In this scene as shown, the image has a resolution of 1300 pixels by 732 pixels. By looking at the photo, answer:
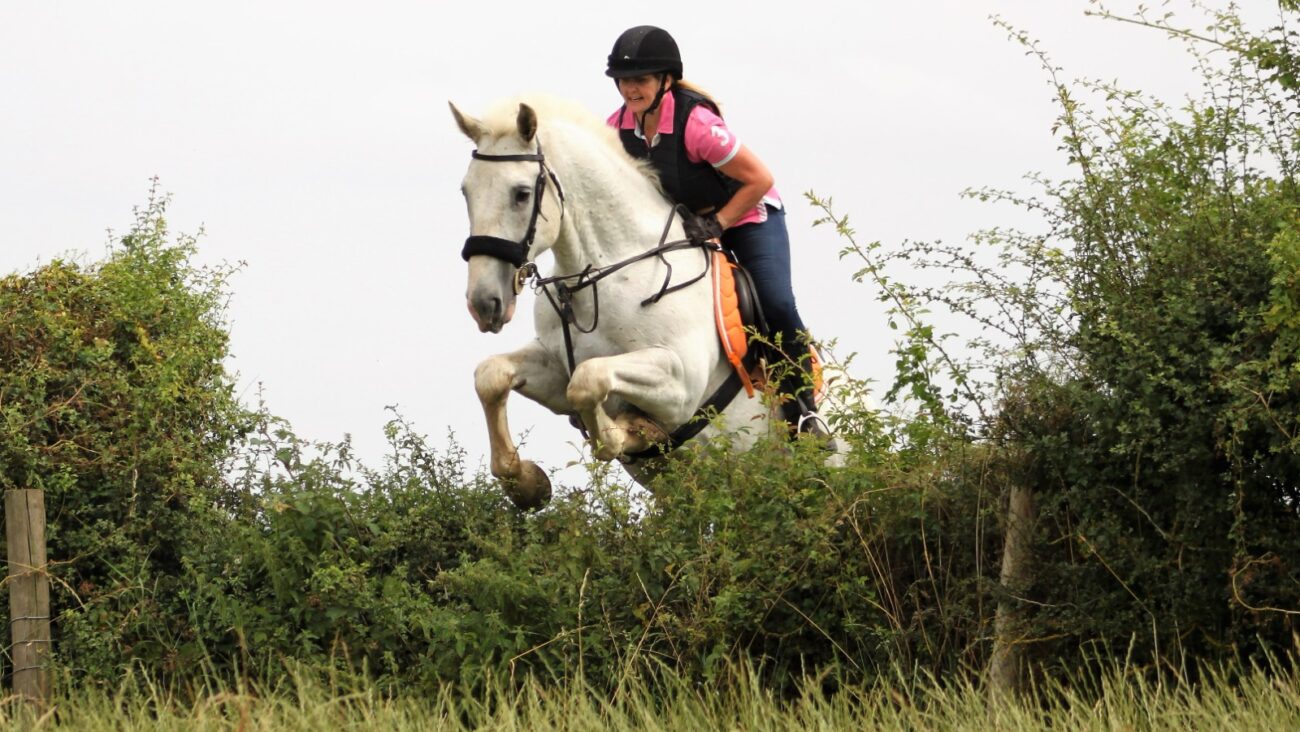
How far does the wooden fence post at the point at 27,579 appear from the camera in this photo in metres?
7.88

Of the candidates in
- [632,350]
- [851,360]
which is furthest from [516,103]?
[851,360]

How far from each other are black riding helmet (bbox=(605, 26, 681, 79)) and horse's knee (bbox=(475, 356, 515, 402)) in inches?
65.6

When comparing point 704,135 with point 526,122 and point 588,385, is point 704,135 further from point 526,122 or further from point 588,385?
point 588,385

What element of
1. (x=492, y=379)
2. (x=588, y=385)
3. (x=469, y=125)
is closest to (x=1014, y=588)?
(x=588, y=385)

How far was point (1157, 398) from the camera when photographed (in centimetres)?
646

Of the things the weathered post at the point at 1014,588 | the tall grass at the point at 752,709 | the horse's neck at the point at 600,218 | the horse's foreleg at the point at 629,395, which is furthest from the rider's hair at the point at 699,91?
the tall grass at the point at 752,709

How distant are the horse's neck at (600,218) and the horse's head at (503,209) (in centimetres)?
19

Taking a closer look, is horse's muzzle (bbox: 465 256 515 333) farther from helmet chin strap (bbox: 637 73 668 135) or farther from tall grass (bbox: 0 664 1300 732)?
tall grass (bbox: 0 664 1300 732)

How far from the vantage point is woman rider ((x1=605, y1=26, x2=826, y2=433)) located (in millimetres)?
8898

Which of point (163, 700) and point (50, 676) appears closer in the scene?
point (163, 700)

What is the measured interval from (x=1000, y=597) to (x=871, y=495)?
2.56 feet

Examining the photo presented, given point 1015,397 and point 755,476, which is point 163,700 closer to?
point 755,476

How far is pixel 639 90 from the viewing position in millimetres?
8992

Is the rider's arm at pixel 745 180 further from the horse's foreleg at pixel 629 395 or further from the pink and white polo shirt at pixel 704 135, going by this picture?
the horse's foreleg at pixel 629 395
